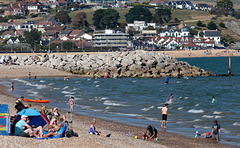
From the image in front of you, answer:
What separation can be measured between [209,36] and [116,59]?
4949 inches

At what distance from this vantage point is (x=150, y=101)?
109ft

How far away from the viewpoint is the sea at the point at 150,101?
922 inches

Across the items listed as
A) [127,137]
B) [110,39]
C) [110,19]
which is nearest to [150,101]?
[127,137]

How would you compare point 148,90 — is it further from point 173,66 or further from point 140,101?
point 173,66

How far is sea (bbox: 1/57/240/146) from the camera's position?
23406 millimetres

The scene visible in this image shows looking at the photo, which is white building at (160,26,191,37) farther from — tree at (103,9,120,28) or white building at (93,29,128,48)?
white building at (93,29,128,48)

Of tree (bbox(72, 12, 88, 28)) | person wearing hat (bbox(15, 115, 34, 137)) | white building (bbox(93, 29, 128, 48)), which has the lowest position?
person wearing hat (bbox(15, 115, 34, 137))

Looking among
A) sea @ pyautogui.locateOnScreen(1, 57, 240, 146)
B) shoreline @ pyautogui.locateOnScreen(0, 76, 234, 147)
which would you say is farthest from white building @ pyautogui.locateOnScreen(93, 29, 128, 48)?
shoreline @ pyautogui.locateOnScreen(0, 76, 234, 147)

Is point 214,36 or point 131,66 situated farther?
point 214,36

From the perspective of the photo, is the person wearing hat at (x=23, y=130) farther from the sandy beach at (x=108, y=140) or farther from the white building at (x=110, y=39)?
the white building at (x=110, y=39)

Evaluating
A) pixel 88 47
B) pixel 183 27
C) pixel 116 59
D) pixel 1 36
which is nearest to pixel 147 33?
pixel 183 27

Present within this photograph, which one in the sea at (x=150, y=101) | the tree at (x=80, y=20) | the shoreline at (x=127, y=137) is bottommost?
the sea at (x=150, y=101)

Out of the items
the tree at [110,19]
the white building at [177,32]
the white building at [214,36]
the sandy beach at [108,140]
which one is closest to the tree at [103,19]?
the tree at [110,19]

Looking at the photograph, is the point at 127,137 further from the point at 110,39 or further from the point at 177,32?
the point at 177,32
